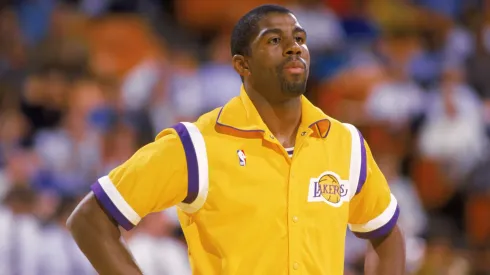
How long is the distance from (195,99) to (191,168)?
5465 millimetres

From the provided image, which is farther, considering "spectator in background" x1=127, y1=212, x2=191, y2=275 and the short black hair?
"spectator in background" x1=127, y1=212, x2=191, y2=275

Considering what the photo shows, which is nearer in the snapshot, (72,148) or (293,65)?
(293,65)

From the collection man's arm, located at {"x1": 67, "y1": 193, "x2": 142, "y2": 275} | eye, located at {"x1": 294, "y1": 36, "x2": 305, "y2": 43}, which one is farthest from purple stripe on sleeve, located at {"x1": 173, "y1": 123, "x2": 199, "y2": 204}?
eye, located at {"x1": 294, "y1": 36, "x2": 305, "y2": 43}

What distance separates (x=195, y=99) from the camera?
8.88 metres

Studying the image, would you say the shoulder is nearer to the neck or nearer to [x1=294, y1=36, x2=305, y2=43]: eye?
the neck

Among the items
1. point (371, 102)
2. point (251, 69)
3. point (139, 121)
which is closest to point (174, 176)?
point (251, 69)

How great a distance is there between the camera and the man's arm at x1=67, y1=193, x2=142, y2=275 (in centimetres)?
336

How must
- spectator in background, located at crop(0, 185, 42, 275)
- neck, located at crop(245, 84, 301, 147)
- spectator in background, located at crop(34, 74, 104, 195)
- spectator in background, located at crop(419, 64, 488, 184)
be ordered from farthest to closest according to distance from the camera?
1. spectator in background, located at crop(419, 64, 488, 184)
2. spectator in background, located at crop(34, 74, 104, 195)
3. spectator in background, located at crop(0, 185, 42, 275)
4. neck, located at crop(245, 84, 301, 147)

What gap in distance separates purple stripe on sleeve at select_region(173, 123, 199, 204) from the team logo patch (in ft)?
1.27

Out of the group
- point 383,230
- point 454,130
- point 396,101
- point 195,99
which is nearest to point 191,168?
point 383,230

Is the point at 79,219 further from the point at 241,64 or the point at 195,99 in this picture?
the point at 195,99

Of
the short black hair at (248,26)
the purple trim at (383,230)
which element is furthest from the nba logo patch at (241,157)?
the purple trim at (383,230)

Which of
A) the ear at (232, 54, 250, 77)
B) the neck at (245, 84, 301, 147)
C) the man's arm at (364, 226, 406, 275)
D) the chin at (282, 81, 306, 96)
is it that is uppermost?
the ear at (232, 54, 250, 77)

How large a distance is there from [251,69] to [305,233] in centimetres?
60
